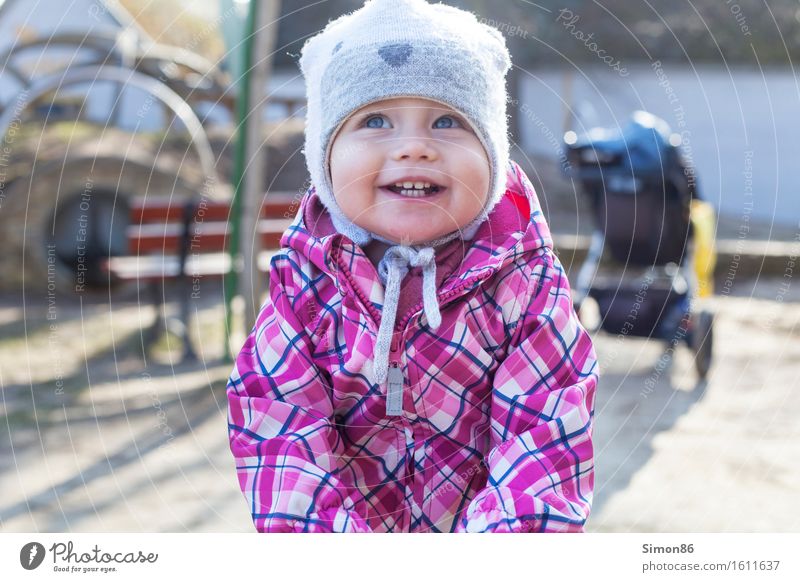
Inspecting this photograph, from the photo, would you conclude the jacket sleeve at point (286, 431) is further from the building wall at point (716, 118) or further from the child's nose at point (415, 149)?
the building wall at point (716, 118)

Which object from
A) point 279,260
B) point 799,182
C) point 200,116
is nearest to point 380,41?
point 279,260

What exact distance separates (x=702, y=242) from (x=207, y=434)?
194cm

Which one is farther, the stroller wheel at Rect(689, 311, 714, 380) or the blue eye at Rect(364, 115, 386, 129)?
the stroller wheel at Rect(689, 311, 714, 380)

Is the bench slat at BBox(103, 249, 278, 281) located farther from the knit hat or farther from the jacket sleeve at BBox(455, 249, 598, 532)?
the jacket sleeve at BBox(455, 249, 598, 532)

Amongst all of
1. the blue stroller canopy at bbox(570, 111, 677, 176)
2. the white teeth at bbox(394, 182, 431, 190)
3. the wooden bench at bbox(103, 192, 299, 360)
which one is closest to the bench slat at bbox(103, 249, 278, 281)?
the wooden bench at bbox(103, 192, 299, 360)

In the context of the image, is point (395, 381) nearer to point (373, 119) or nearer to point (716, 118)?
point (373, 119)

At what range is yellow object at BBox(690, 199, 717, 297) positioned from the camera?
Result: 382cm

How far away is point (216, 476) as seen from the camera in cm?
281

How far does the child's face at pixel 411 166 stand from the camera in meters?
1.32

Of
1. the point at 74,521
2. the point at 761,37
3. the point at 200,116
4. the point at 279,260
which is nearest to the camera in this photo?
the point at 279,260

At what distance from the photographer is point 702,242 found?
3932mm

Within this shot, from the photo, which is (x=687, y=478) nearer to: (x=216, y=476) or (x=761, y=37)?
(x=216, y=476)

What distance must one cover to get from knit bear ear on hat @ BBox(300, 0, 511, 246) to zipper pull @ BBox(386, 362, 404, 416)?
172 mm
